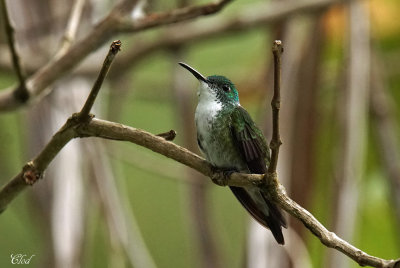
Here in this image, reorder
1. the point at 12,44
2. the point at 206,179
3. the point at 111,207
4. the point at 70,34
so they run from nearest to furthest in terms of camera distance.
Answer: the point at 12,44, the point at 70,34, the point at 111,207, the point at 206,179

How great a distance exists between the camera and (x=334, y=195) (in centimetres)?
256

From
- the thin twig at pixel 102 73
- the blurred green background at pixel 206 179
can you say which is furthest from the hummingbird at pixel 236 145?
the thin twig at pixel 102 73

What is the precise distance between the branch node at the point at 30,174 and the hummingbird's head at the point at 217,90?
0.71 metres

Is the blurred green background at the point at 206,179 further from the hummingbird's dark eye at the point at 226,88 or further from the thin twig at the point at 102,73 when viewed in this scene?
the thin twig at the point at 102,73

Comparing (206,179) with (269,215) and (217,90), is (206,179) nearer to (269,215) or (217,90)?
(217,90)

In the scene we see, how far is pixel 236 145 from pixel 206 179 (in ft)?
3.41

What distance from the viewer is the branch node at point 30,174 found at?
152 centimetres

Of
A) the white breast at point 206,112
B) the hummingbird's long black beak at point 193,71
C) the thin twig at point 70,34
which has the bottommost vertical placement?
the white breast at point 206,112

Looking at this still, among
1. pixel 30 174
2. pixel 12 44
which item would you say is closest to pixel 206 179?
pixel 12 44

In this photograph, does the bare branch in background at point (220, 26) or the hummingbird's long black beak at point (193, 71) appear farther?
the bare branch in background at point (220, 26)

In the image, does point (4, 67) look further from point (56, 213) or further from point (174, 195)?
point (174, 195)

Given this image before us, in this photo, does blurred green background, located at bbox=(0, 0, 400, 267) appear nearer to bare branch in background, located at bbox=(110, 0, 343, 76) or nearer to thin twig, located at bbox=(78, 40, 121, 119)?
bare branch in background, located at bbox=(110, 0, 343, 76)

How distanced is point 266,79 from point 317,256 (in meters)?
0.96

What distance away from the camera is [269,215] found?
184 centimetres
